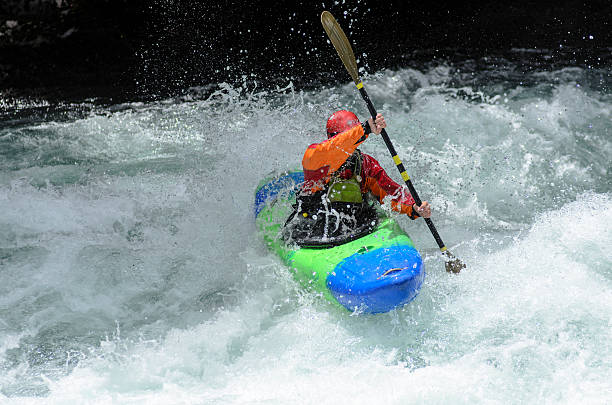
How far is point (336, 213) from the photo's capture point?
4.16 m

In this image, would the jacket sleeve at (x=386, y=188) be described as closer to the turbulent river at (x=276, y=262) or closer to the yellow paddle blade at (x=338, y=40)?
the turbulent river at (x=276, y=262)

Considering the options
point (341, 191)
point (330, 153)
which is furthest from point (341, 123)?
point (341, 191)

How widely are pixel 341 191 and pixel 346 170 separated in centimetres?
15

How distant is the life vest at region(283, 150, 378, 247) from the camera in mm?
4102

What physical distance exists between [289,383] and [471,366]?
1.06 metres

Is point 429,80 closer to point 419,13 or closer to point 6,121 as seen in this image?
point 419,13

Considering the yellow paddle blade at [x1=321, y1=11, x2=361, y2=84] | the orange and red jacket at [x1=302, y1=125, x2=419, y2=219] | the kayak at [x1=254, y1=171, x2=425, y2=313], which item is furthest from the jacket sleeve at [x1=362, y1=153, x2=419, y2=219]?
the yellow paddle blade at [x1=321, y1=11, x2=361, y2=84]

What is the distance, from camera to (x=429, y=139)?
671 cm

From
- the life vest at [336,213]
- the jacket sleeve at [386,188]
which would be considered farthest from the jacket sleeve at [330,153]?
the jacket sleeve at [386,188]

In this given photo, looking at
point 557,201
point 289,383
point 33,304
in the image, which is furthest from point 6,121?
point 557,201

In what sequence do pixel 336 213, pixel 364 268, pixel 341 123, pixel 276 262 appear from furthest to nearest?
pixel 276 262
pixel 336 213
pixel 341 123
pixel 364 268

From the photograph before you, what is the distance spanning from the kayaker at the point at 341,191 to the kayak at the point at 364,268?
94 millimetres

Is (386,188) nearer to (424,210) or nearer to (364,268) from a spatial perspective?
(424,210)

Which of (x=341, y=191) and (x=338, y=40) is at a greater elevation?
(x=338, y=40)
